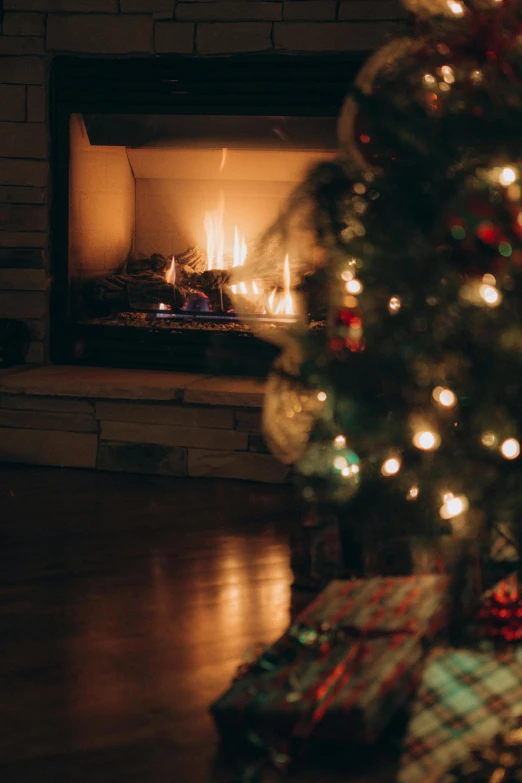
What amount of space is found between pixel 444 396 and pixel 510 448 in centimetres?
12

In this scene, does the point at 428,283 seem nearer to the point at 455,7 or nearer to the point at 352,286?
the point at 352,286

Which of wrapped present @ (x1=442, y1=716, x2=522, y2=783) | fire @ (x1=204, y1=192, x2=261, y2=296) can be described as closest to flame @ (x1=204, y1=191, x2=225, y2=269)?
fire @ (x1=204, y1=192, x2=261, y2=296)

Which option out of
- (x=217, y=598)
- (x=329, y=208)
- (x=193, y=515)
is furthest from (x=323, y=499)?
(x=193, y=515)

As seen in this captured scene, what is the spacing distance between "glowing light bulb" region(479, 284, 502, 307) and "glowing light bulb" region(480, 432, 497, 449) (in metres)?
0.18

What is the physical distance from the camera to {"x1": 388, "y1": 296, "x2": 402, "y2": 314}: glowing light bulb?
1.44m

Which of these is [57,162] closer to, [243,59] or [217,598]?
[243,59]

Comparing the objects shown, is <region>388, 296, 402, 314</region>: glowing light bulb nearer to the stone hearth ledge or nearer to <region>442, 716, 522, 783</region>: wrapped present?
<region>442, 716, 522, 783</region>: wrapped present

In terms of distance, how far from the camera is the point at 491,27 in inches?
60.8

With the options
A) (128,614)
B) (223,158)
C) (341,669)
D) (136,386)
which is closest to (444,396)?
(341,669)

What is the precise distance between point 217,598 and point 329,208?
3.17 ft

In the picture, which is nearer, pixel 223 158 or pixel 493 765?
pixel 493 765

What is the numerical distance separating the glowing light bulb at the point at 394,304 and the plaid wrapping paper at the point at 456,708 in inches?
23.8

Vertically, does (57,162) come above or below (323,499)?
above

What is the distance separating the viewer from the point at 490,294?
1.43 meters
